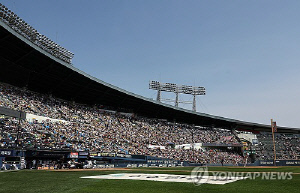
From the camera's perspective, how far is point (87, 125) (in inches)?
1893

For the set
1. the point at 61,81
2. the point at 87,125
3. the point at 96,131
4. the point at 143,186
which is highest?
the point at 61,81

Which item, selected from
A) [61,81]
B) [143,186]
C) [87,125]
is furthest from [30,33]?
[143,186]

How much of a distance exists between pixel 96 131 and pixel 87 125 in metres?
2.05

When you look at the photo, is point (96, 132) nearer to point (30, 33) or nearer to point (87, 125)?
point (87, 125)

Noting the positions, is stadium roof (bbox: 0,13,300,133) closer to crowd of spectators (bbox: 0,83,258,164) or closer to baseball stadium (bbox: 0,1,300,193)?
baseball stadium (bbox: 0,1,300,193)

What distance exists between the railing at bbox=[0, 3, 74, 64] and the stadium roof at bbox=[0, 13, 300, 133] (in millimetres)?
2866

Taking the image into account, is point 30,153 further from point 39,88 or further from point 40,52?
point 39,88

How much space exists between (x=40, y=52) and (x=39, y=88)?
1145 centimetres

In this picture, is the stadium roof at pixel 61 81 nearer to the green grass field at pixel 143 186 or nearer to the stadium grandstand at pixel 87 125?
the stadium grandstand at pixel 87 125

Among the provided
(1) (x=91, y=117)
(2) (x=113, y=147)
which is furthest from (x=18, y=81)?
(2) (x=113, y=147)

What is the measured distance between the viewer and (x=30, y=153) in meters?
32.0

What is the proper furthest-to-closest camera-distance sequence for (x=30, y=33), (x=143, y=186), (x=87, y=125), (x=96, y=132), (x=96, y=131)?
(x=87, y=125) → (x=96, y=131) → (x=96, y=132) → (x=30, y=33) → (x=143, y=186)

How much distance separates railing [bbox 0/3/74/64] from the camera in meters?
37.1

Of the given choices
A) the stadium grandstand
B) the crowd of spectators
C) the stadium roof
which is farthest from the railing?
the crowd of spectators
